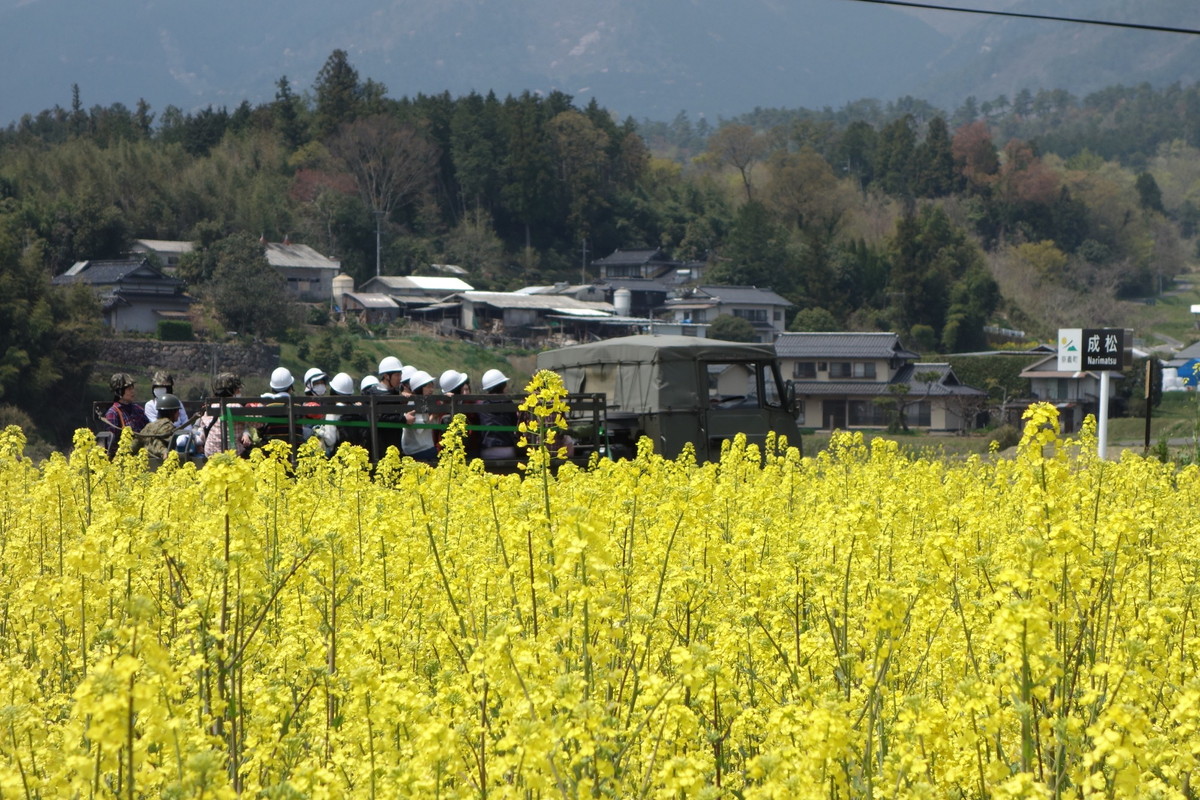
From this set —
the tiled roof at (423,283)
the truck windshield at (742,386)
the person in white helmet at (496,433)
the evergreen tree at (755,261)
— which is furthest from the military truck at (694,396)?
the evergreen tree at (755,261)

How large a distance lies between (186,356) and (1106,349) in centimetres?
3575

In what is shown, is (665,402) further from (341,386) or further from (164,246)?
(164,246)

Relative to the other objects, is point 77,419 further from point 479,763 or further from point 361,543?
point 479,763

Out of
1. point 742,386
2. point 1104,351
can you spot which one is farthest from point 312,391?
point 1104,351

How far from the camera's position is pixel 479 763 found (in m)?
3.25

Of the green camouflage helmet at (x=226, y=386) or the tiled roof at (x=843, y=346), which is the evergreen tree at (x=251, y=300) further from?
the green camouflage helmet at (x=226, y=386)

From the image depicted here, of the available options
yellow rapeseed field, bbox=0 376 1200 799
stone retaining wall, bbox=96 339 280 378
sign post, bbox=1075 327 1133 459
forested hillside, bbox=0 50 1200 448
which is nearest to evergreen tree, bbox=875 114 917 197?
forested hillside, bbox=0 50 1200 448

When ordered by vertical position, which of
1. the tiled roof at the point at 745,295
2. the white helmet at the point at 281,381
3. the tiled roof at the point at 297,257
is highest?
the tiled roof at the point at 297,257

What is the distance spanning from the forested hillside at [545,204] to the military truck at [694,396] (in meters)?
38.4

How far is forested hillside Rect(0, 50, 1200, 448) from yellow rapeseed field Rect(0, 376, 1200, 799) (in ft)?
149

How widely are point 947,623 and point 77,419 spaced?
3367 cm

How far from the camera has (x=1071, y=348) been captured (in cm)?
1728

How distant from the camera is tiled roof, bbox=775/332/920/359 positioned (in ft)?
179

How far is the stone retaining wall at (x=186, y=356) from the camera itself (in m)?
44.3
